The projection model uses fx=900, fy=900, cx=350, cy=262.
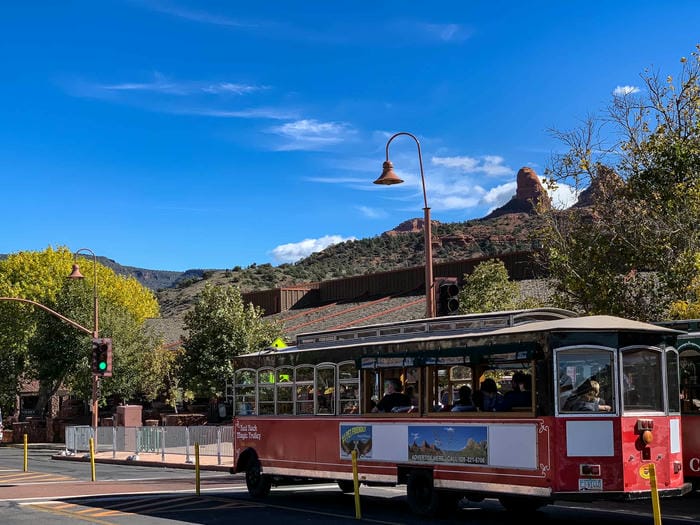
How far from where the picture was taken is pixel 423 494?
15148mm

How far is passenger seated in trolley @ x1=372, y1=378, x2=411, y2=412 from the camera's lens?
52.0 feet

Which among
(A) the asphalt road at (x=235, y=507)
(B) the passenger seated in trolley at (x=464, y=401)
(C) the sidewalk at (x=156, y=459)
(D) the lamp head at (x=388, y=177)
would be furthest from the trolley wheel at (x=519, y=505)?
(C) the sidewalk at (x=156, y=459)

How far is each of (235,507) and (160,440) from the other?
18.9 m

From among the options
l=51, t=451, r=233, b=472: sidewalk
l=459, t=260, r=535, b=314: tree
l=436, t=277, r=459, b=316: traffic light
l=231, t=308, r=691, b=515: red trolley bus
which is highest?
l=459, t=260, r=535, b=314: tree

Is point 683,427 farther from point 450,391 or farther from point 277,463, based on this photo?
point 277,463

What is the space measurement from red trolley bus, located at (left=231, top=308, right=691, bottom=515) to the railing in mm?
14185

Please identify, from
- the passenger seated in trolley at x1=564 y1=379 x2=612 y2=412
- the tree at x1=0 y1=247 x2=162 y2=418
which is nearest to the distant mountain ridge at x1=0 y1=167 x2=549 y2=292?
the tree at x1=0 y1=247 x2=162 y2=418

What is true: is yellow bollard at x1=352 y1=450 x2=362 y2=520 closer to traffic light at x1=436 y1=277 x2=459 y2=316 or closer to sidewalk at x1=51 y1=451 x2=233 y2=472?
traffic light at x1=436 y1=277 x2=459 y2=316

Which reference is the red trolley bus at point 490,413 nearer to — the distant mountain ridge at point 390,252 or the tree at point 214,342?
the tree at point 214,342

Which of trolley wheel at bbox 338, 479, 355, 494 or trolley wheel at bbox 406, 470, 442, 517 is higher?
trolley wheel at bbox 406, 470, 442, 517

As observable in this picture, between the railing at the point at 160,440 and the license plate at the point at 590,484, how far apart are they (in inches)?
774

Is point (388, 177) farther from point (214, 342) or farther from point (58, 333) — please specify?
point (58, 333)

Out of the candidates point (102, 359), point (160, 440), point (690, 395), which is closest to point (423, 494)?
point (690, 395)

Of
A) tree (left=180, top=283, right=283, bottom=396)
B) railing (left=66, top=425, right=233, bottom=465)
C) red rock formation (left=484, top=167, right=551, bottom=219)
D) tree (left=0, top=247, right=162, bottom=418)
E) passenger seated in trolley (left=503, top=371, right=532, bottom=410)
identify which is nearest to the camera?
passenger seated in trolley (left=503, top=371, right=532, bottom=410)
